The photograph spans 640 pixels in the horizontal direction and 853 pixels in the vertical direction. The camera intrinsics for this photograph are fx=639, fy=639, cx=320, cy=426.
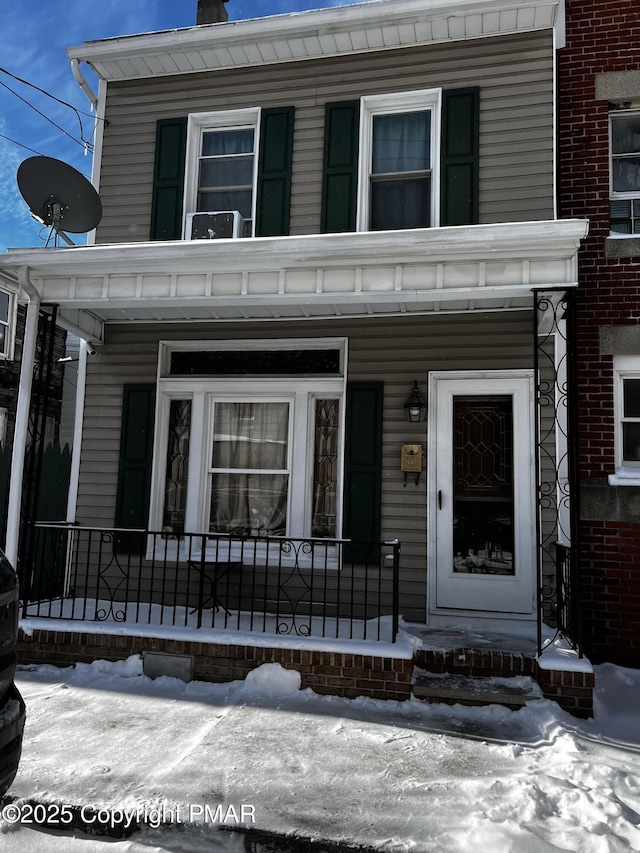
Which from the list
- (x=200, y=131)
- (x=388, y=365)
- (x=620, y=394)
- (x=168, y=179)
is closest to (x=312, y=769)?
(x=388, y=365)

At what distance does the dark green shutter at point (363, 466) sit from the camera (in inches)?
238

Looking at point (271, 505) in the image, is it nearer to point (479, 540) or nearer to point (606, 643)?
point (479, 540)

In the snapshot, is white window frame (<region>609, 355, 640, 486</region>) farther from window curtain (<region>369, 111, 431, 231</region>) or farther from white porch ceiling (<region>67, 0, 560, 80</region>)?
white porch ceiling (<region>67, 0, 560, 80</region>)

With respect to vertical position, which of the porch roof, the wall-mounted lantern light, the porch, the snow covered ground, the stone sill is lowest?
the snow covered ground

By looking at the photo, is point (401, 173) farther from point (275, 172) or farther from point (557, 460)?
point (557, 460)

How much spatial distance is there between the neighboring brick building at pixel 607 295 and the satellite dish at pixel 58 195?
4.64 meters

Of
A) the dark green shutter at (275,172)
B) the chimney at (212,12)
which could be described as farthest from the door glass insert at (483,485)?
the chimney at (212,12)

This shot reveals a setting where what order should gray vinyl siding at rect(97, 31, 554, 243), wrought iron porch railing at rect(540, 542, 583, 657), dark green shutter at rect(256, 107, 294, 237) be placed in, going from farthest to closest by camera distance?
dark green shutter at rect(256, 107, 294, 237) < gray vinyl siding at rect(97, 31, 554, 243) < wrought iron porch railing at rect(540, 542, 583, 657)

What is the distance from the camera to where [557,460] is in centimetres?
572

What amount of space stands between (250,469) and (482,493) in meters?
2.32

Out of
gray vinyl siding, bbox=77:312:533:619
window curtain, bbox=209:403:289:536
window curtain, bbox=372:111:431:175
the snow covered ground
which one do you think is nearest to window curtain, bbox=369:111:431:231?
window curtain, bbox=372:111:431:175

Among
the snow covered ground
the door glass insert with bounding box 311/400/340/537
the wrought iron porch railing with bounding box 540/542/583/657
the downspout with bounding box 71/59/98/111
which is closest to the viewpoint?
the snow covered ground

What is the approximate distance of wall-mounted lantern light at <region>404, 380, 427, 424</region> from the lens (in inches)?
237

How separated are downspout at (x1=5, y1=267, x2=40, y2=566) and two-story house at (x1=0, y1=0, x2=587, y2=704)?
0.08 m
